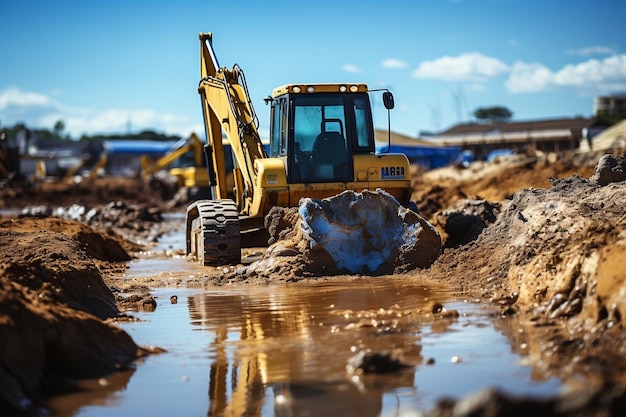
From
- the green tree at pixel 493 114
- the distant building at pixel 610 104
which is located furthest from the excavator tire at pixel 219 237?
the green tree at pixel 493 114

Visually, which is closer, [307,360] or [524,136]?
[307,360]

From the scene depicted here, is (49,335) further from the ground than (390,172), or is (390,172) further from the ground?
(390,172)

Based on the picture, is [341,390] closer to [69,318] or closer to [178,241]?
[69,318]

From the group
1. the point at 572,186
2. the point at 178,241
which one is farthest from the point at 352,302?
the point at 178,241

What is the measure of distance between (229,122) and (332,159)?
8.97 ft

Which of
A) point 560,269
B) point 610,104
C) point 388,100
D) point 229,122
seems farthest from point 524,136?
point 560,269

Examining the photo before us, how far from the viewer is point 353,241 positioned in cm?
1385

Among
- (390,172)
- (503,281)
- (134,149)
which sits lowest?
(503,281)

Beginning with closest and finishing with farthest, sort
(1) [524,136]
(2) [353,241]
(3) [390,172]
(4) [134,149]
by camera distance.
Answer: (2) [353,241] < (3) [390,172] < (1) [524,136] < (4) [134,149]

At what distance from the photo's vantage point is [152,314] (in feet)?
35.1

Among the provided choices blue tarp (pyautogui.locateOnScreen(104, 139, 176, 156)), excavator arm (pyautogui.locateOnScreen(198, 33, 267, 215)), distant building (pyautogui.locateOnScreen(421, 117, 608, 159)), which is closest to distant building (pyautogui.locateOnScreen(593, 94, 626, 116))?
distant building (pyautogui.locateOnScreen(421, 117, 608, 159))

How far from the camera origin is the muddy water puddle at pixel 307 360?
6465mm

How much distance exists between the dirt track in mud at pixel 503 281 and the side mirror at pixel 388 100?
88.6 inches

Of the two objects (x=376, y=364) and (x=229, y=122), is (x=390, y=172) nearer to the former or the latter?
(x=229, y=122)
